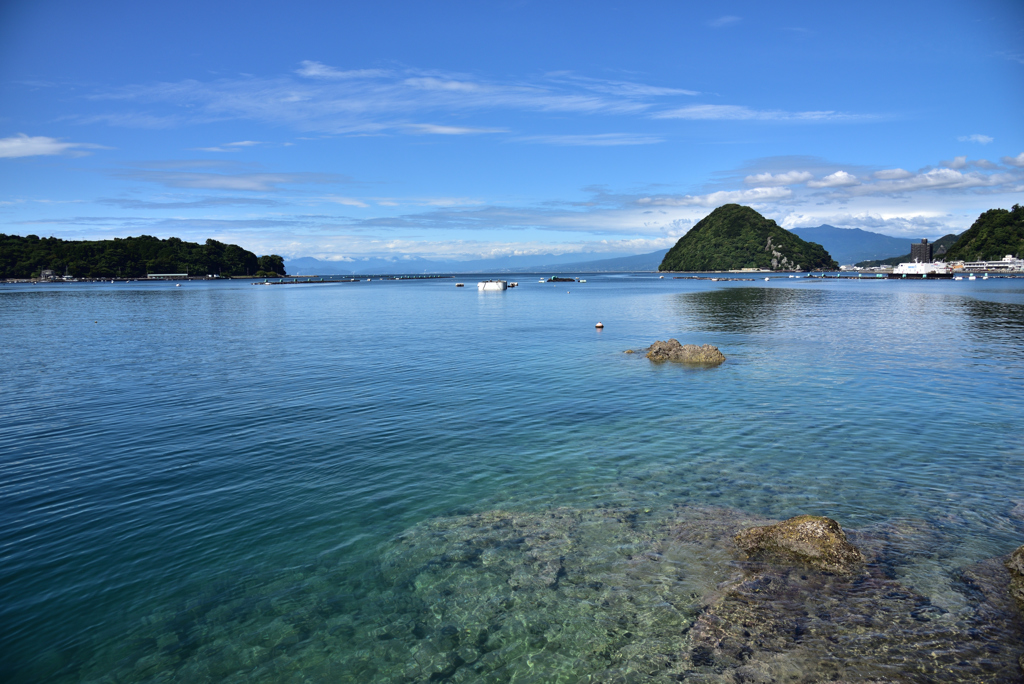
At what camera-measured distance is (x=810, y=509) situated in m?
14.2

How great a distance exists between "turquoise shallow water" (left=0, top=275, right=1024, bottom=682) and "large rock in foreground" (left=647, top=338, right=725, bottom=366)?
203cm

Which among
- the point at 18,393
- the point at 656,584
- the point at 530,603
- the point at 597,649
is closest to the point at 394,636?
the point at 530,603

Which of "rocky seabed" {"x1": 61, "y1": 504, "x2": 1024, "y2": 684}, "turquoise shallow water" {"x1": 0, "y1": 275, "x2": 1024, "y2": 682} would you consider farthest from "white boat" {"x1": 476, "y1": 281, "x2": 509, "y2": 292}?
"rocky seabed" {"x1": 61, "y1": 504, "x2": 1024, "y2": 684}

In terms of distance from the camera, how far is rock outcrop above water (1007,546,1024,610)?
10.1 metres

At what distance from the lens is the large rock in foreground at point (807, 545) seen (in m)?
11.4

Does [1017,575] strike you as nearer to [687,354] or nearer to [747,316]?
[687,354]

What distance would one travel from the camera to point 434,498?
50.4 feet

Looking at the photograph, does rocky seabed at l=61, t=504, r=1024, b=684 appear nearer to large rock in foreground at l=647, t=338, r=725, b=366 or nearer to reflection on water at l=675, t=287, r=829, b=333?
large rock in foreground at l=647, t=338, r=725, b=366

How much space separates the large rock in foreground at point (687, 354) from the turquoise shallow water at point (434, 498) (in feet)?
6.66

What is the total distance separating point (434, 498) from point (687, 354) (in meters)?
27.1

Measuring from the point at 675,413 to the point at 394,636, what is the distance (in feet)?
58.3

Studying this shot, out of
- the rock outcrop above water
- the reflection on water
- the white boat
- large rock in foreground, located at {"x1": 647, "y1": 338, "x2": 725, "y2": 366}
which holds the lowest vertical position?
the rock outcrop above water

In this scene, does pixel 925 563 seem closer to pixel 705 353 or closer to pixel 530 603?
pixel 530 603

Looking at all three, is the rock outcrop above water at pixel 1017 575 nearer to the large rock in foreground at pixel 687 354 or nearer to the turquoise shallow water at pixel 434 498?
the turquoise shallow water at pixel 434 498
